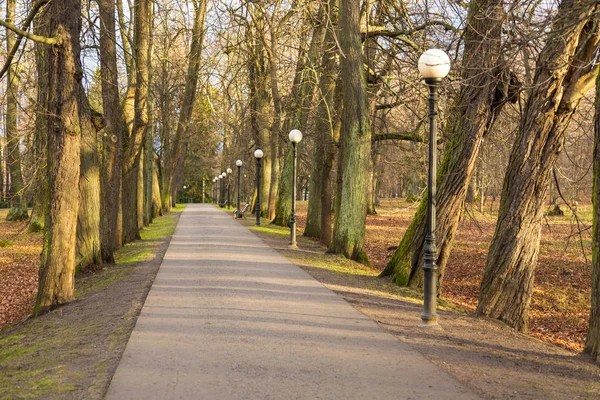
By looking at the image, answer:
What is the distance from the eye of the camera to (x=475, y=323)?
9.98m

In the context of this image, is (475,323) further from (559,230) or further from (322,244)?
(559,230)

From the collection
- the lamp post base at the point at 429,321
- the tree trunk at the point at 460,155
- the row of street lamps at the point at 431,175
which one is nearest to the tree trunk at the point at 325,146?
the tree trunk at the point at 460,155

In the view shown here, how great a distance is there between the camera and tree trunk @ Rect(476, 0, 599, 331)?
35.0 ft

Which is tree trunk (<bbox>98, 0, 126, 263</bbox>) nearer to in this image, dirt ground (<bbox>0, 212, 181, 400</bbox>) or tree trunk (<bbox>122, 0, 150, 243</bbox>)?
tree trunk (<bbox>122, 0, 150, 243</bbox>)

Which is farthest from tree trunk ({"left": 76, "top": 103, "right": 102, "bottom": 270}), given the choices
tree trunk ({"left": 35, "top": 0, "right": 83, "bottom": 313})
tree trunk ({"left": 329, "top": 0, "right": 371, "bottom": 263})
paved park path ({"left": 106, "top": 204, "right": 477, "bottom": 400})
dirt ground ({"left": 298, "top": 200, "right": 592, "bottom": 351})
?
dirt ground ({"left": 298, "top": 200, "right": 592, "bottom": 351})

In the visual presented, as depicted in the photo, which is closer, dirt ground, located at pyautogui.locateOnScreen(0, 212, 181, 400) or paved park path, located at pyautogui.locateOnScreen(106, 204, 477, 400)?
paved park path, located at pyautogui.locateOnScreen(106, 204, 477, 400)

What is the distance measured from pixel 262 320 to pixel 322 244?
12.8 meters

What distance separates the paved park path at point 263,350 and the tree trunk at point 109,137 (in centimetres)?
412

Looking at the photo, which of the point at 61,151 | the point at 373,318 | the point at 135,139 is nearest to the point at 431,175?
the point at 373,318

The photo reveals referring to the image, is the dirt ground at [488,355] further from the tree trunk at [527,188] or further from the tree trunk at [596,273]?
the tree trunk at [527,188]

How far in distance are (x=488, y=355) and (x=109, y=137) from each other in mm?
12201

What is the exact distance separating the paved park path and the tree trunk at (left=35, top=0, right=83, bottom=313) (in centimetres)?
160

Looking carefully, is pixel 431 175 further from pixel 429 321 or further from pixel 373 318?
pixel 373 318

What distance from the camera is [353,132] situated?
1653 centimetres
